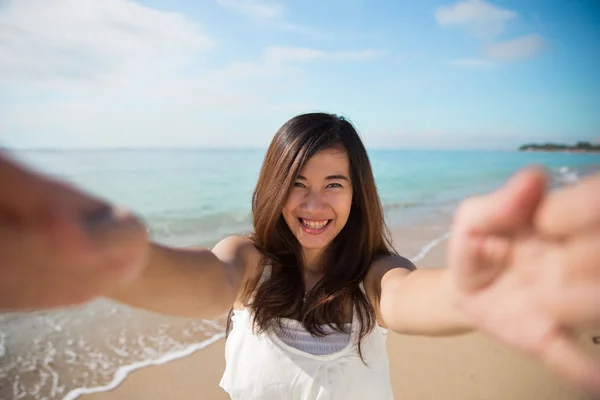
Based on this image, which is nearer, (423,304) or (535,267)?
(535,267)

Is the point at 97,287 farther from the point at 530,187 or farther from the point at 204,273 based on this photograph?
the point at 204,273

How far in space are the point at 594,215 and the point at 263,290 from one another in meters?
1.80

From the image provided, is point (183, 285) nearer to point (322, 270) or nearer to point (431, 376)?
point (322, 270)

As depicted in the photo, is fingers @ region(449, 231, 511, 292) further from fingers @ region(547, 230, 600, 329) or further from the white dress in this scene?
the white dress

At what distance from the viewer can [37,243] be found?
52 centimetres

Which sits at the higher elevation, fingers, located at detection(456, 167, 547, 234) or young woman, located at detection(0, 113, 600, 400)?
fingers, located at detection(456, 167, 547, 234)

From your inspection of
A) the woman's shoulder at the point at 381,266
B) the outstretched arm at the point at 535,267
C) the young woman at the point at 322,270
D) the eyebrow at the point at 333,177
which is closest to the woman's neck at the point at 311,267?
the young woman at the point at 322,270

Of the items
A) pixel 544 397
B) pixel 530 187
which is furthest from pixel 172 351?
pixel 530 187

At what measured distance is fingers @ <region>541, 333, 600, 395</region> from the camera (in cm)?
59

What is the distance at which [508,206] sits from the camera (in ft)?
2.08

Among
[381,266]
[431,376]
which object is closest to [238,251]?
[381,266]

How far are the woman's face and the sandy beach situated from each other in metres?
2.18

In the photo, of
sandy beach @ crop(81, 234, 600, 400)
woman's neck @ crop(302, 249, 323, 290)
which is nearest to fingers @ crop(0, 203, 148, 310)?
woman's neck @ crop(302, 249, 323, 290)

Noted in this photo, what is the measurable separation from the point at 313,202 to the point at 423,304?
1.04m
